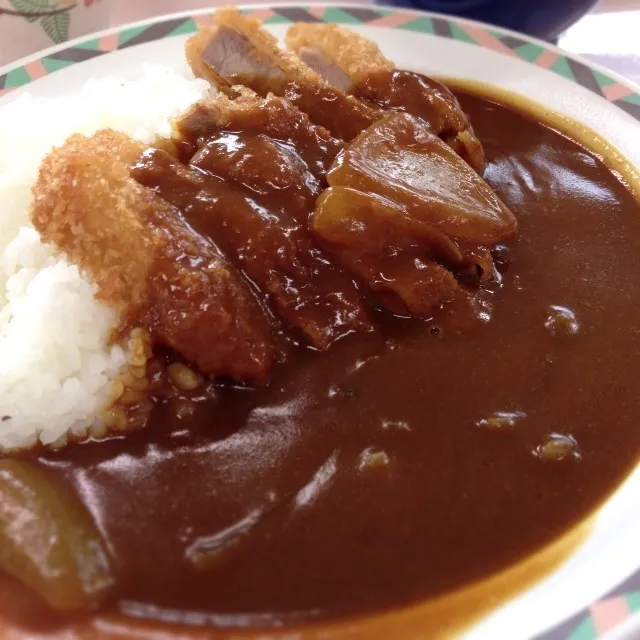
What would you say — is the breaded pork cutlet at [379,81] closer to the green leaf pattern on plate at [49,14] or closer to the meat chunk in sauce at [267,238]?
the meat chunk in sauce at [267,238]

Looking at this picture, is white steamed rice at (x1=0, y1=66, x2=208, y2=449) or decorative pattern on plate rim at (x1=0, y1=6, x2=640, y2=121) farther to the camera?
decorative pattern on plate rim at (x1=0, y1=6, x2=640, y2=121)

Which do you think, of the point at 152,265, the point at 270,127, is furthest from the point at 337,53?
the point at 152,265

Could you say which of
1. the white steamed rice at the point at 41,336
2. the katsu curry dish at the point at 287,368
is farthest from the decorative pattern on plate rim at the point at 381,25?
the white steamed rice at the point at 41,336

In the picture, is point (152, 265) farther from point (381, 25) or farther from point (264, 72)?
point (381, 25)

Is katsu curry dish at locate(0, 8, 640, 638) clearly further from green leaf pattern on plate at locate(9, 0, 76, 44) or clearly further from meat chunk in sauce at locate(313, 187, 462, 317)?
green leaf pattern on plate at locate(9, 0, 76, 44)

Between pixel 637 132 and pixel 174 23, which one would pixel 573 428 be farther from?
pixel 174 23

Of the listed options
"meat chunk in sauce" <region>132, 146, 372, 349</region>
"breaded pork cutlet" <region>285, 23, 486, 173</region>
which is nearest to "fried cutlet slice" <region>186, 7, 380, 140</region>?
"breaded pork cutlet" <region>285, 23, 486, 173</region>
